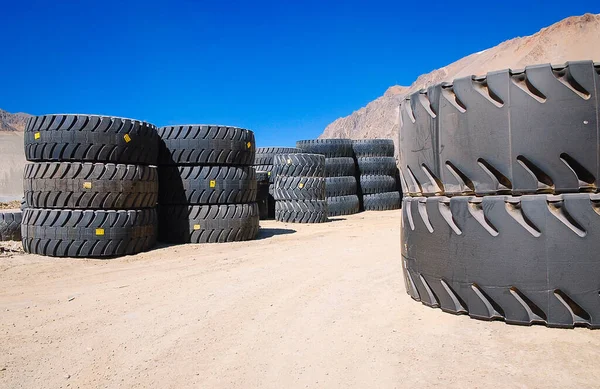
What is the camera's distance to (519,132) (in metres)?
2.53

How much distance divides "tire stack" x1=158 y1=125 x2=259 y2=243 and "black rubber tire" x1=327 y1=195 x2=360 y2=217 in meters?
6.67

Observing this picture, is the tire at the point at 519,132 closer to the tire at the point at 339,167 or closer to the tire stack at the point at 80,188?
the tire stack at the point at 80,188

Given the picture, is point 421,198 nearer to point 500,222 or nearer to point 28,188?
point 500,222

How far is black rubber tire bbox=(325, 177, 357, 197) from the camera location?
14081mm

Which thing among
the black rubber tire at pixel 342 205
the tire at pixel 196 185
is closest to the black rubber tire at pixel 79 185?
the tire at pixel 196 185

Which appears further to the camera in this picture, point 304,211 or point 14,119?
point 14,119

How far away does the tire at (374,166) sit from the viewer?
15852mm

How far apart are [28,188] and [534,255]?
645 centimetres

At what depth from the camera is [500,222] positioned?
8.34 feet

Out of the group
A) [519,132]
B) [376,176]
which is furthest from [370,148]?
[519,132]

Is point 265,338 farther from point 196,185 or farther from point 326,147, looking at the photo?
point 326,147

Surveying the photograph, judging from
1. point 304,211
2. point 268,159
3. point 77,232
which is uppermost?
point 268,159

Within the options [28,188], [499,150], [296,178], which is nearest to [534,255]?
[499,150]

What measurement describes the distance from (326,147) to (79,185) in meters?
A: 9.83
